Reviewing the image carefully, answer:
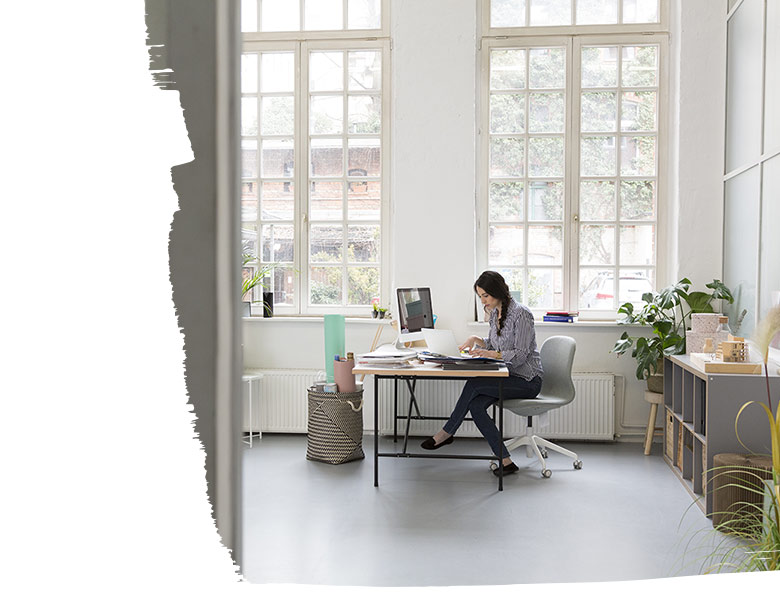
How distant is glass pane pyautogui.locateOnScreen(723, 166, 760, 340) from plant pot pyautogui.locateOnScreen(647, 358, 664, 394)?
0.59 metres

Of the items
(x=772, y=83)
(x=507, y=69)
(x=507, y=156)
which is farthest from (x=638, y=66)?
(x=772, y=83)

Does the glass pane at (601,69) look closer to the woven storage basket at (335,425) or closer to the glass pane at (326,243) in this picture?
the glass pane at (326,243)

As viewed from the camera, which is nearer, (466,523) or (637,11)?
(466,523)

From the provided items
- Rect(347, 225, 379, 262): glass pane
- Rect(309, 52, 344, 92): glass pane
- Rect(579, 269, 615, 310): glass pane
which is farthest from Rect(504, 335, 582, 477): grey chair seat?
Rect(309, 52, 344, 92): glass pane

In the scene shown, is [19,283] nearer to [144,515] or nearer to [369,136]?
[144,515]

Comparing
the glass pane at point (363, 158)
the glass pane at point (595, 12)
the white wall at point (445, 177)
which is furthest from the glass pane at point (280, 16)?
the glass pane at point (595, 12)

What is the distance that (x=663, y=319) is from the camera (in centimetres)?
508

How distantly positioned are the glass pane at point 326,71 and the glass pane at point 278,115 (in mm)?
260

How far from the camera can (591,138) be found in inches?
221

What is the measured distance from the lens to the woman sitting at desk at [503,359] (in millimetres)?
4512

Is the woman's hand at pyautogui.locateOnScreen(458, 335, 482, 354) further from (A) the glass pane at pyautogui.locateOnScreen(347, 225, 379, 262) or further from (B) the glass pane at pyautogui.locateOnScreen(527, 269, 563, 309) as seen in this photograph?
(A) the glass pane at pyautogui.locateOnScreen(347, 225, 379, 262)

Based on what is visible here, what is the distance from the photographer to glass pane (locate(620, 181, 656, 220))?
Result: 559 cm

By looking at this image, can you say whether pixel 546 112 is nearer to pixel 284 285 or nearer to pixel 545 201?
pixel 545 201

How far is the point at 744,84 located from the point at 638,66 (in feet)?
3.21
